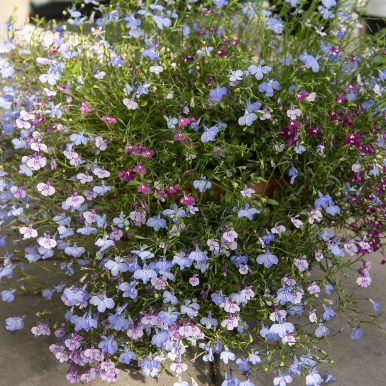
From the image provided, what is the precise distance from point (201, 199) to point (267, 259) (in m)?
0.26

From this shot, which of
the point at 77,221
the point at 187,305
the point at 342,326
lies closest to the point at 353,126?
the point at 342,326

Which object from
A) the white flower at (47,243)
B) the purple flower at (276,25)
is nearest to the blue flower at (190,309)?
the white flower at (47,243)

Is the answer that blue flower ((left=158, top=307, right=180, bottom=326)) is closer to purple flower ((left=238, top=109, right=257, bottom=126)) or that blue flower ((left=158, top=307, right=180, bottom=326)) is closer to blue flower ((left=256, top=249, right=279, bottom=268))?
blue flower ((left=256, top=249, right=279, bottom=268))

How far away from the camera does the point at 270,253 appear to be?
1.58 meters

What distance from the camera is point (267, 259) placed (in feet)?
5.05

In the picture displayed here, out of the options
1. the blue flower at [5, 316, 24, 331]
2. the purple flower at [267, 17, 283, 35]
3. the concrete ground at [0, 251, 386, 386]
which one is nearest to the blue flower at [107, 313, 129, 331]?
the concrete ground at [0, 251, 386, 386]

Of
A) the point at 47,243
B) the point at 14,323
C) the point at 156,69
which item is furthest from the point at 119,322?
the point at 156,69

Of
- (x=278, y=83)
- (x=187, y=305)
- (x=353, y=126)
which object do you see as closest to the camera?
(x=187, y=305)

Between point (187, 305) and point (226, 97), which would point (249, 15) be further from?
point (187, 305)

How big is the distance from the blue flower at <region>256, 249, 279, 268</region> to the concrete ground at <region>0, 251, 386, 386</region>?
0.33 meters

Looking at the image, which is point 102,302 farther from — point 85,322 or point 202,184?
point 202,184

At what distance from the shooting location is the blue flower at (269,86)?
163cm

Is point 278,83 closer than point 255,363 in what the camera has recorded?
No

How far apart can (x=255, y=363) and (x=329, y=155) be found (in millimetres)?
594
